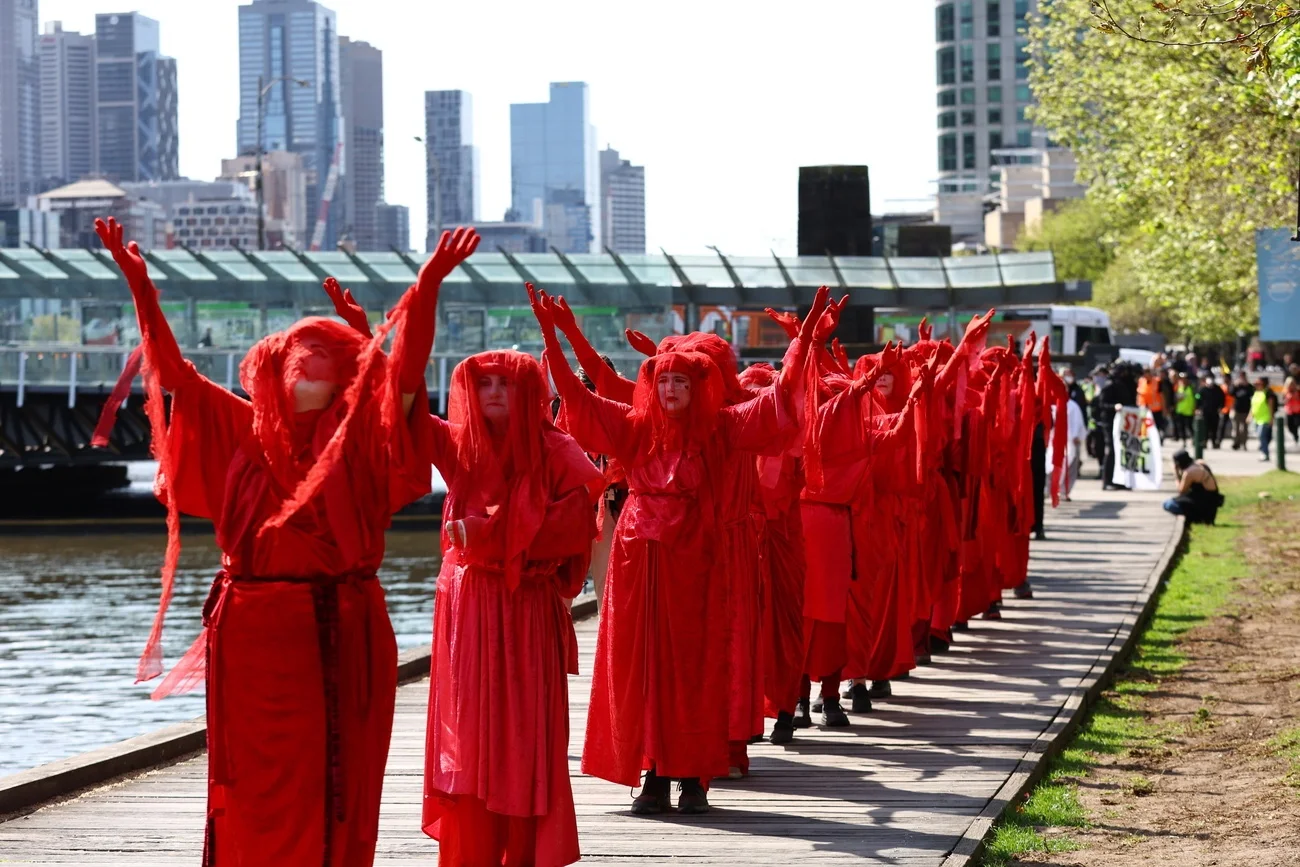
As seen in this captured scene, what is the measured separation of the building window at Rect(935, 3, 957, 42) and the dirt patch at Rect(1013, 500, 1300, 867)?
166396 mm

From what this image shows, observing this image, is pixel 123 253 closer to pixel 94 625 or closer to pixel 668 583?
pixel 668 583

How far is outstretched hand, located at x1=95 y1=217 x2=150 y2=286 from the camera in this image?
18.5ft

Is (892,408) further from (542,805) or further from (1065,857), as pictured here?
(542,805)

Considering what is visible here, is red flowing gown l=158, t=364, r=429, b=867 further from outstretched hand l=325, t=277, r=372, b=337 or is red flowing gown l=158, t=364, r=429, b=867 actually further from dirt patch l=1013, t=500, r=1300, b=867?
dirt patch l=1013, t=500, r=1300, b=867

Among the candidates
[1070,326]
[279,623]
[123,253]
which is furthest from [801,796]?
[1070,326]

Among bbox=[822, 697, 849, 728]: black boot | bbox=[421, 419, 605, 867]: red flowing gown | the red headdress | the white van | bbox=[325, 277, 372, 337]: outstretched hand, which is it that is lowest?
bbox=[822, 697, 849, 728]: black boot

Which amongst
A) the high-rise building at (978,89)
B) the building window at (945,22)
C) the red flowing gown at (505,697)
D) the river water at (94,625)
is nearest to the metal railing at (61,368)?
the river water at (94,625)

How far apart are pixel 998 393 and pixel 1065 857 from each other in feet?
24.4

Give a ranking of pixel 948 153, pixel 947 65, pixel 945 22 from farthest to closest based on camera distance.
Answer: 1. pixel 948 153
2. pixel 947 65
3. pixel 945 22

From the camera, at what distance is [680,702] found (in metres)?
8.02

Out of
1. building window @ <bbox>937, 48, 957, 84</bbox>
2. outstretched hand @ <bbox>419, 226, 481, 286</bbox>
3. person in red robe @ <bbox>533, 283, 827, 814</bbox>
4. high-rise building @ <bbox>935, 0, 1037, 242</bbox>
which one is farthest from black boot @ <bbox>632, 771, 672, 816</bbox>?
building window @ <bbox>937, 48, 957, 84</bbox>

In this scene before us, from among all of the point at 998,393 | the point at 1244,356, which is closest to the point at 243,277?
the point at 998,393

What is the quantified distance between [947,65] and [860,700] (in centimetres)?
17283

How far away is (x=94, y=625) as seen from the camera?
24.5m
